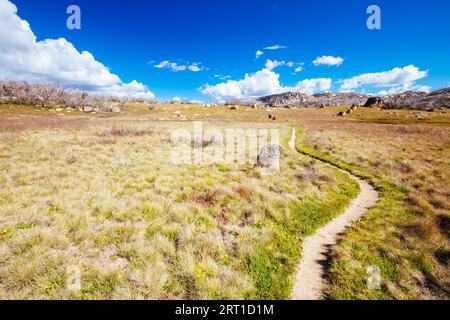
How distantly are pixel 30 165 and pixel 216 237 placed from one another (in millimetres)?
16054

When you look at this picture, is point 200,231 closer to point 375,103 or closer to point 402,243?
point 402,243

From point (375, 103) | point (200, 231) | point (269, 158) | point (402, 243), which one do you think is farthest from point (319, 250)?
point (375, 103)

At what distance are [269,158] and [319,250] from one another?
11446mm

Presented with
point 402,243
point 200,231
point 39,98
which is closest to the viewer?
point 402,243

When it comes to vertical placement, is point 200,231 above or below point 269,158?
below

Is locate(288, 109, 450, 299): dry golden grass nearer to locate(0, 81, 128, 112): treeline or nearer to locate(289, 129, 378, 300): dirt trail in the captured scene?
locate(289, 129, 378, 300): dirt trail

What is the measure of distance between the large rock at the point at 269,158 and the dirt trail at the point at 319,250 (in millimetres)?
6988

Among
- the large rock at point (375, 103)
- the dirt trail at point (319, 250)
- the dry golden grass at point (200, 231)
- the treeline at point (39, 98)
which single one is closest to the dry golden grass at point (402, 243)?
the dry golden grass at point (200, 231)

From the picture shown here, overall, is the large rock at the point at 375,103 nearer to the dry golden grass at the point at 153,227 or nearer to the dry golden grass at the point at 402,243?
the dry golden grass at the point at 402,243

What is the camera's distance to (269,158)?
1930cm

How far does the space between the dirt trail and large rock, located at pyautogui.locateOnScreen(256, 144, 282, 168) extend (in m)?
6.99

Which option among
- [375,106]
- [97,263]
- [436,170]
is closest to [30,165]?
[97,263]
